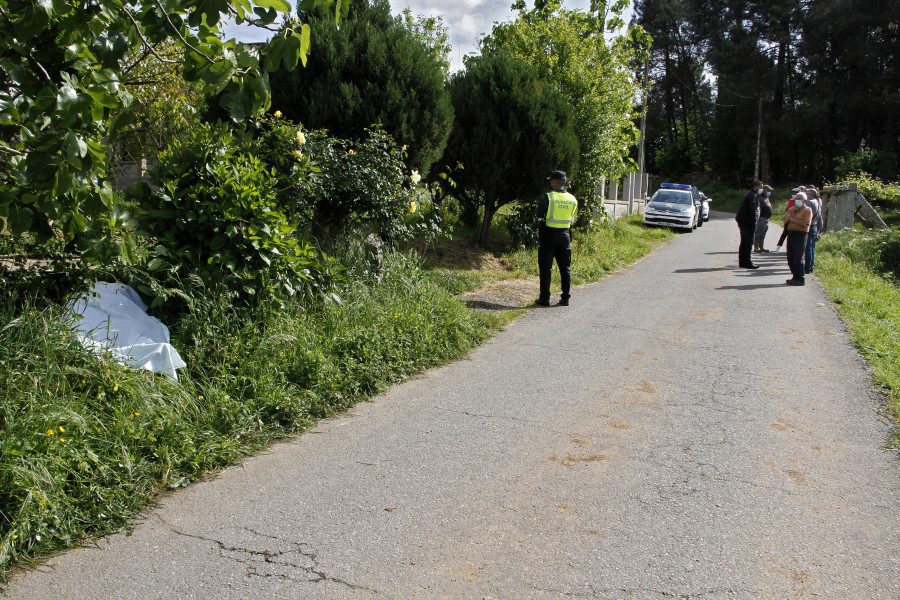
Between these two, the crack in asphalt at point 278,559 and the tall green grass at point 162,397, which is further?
the tall green grass at point 162,397

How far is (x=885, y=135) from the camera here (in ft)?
158

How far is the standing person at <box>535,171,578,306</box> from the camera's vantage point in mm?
10391

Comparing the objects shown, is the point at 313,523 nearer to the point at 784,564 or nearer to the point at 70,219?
the point at 70,219

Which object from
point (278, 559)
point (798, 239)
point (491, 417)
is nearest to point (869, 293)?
point (798, 239)

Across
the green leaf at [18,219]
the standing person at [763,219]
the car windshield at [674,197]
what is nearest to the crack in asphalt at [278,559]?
the green leaf at [18,219]

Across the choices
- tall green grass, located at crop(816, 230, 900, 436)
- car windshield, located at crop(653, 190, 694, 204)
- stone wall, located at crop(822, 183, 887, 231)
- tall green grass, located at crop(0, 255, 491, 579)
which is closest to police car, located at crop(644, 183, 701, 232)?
car windshield, located at crop(653, 190, 694, 204)

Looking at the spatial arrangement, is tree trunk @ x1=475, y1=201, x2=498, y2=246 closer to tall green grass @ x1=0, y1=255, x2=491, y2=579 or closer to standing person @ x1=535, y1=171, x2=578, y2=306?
standing person @ x1=535, y1=171, x2=578, y2=306

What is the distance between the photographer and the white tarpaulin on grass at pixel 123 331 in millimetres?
4984

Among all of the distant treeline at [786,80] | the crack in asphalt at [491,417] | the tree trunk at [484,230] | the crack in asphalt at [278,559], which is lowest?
the crack in asphalt at [278,559]

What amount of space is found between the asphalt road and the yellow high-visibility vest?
348cm

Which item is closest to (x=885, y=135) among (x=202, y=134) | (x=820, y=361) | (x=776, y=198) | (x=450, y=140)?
(x=776, y=198)

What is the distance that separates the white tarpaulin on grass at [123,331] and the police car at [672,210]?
2570 centimetres

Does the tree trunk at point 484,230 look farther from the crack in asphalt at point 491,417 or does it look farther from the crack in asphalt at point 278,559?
the crack in asphalt at point 278,559

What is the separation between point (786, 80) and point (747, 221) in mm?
46065
